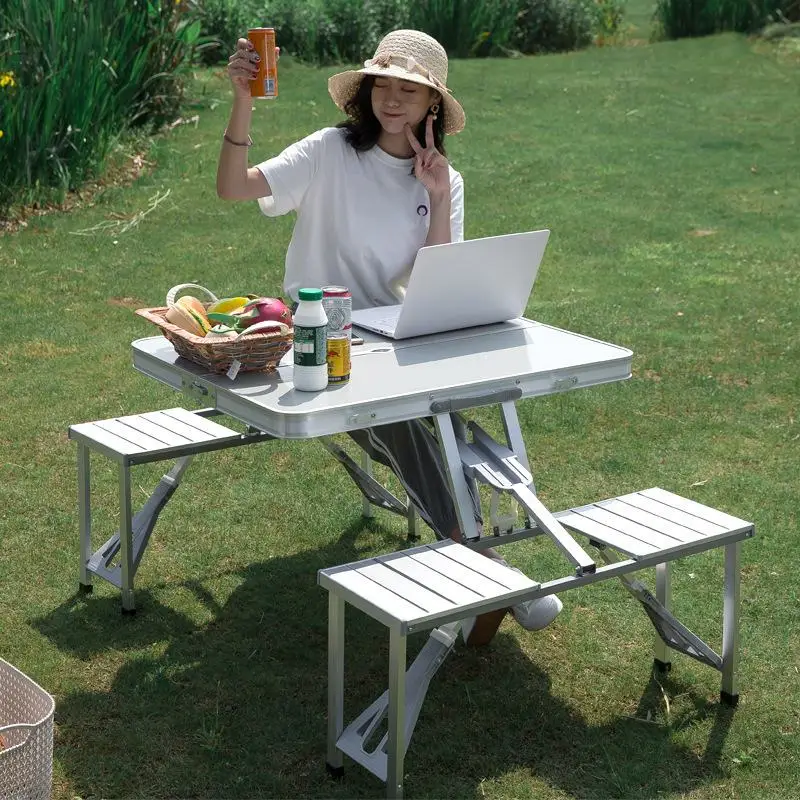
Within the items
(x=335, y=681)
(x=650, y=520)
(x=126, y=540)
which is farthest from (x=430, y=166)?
(x=335, y=681)

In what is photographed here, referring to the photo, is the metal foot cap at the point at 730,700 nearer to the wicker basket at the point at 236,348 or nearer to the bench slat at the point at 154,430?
the wicker basket at the point at 236,348

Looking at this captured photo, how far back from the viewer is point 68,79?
25.8 feet

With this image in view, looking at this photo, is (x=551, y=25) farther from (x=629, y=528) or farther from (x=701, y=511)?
(x=629, y=528)

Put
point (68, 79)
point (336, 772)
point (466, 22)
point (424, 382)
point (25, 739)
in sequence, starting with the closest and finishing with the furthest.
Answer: point (25, 739)
point (336, 772)
point (424, 382)
point (68, 79)
point (466, 22)

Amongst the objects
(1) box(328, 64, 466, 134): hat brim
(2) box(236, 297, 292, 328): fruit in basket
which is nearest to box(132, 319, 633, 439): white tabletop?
(2) box(236, 297, 292, 328): fruit in basket

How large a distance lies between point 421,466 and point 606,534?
0.54 metres

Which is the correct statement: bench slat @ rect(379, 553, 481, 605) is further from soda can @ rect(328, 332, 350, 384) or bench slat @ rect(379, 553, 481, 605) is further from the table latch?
the table latch

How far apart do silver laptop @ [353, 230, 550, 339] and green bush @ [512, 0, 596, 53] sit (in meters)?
10.4

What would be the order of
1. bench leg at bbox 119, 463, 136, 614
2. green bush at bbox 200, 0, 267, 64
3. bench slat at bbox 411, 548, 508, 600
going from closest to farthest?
bench slat at bbox 411, 548, 508, 600
bench leg at bbox 119, 463, 136, 614
green bush at bbox 200, 0, 267, 64

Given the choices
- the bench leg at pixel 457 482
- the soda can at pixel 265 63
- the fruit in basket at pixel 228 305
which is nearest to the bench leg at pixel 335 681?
the bench leg at pixel 457 482

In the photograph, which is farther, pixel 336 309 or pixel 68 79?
pixel 68 79

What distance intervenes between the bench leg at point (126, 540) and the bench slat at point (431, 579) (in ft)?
3.30

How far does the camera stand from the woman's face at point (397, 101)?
3.77 m

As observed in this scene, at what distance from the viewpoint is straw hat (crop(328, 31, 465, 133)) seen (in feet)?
12.0
